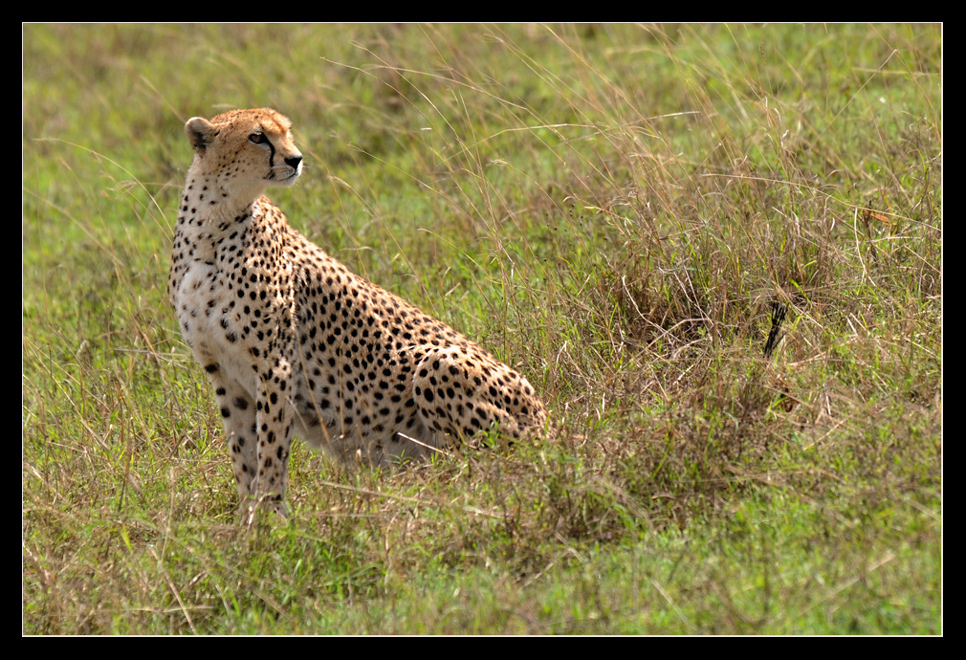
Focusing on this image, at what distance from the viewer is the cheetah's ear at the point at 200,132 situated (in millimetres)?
3379

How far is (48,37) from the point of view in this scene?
10000mm

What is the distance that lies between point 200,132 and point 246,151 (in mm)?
184

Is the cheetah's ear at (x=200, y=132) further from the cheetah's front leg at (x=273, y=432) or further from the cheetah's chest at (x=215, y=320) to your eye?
the cheetah's front leg at (x=273, y=432)

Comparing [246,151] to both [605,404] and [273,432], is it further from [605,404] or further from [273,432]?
[605,404]

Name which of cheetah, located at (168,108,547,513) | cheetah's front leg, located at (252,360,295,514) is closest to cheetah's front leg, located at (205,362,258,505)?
cheetah, located at (168,108,547,513)

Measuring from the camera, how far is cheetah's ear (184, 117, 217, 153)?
3379 mm

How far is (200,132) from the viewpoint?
3408 millimetres

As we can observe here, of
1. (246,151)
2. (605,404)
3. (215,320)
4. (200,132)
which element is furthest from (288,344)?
(605,404)

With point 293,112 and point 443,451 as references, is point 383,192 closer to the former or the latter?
point 293,112

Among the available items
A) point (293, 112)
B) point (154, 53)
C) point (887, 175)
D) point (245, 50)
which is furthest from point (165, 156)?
point (887, 175)

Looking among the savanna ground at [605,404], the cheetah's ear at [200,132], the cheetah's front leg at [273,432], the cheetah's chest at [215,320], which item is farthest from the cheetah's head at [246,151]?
the savanna ground at [605,404]

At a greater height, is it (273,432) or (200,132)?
(200,132)

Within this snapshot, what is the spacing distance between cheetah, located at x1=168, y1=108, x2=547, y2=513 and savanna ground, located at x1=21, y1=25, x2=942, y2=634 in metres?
0.18

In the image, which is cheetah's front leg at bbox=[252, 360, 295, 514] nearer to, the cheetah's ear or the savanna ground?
the savanna ground
